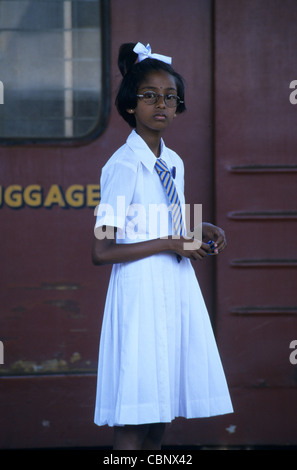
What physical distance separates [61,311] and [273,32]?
1692 mm

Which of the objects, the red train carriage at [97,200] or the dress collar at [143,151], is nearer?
the dress collar at [143,151]

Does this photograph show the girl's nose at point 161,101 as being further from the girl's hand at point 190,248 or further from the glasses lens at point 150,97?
the girl's hand at point 190,248

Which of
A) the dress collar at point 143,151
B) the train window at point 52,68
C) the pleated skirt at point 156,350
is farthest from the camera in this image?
the train window at point 52,68

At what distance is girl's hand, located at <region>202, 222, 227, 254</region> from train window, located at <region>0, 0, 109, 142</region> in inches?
45.9

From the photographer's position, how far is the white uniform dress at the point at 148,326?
211 cm

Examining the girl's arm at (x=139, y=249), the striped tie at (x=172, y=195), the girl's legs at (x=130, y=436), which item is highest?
the striped tie at (x=172, y=195)

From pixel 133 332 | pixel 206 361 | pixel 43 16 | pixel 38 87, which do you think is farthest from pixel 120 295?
pixel 43 16

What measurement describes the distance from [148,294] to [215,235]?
0.33m

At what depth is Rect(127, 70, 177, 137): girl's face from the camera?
7.28 ft

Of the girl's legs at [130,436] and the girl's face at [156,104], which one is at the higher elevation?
the girl's face at [156,104]

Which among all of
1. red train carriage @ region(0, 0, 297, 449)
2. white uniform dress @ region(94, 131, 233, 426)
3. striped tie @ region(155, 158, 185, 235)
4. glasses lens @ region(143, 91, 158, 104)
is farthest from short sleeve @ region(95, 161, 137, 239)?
red train carriage @ region(0, 0, 297, 449)

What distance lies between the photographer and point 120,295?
7.14 feet

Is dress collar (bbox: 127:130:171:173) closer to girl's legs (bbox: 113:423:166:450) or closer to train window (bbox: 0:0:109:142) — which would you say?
girl's legs (bbox: 113:423:166:450)

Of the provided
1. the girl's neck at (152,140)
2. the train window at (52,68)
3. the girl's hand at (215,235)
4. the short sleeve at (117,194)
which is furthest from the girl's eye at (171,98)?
the train window at (52,68)
